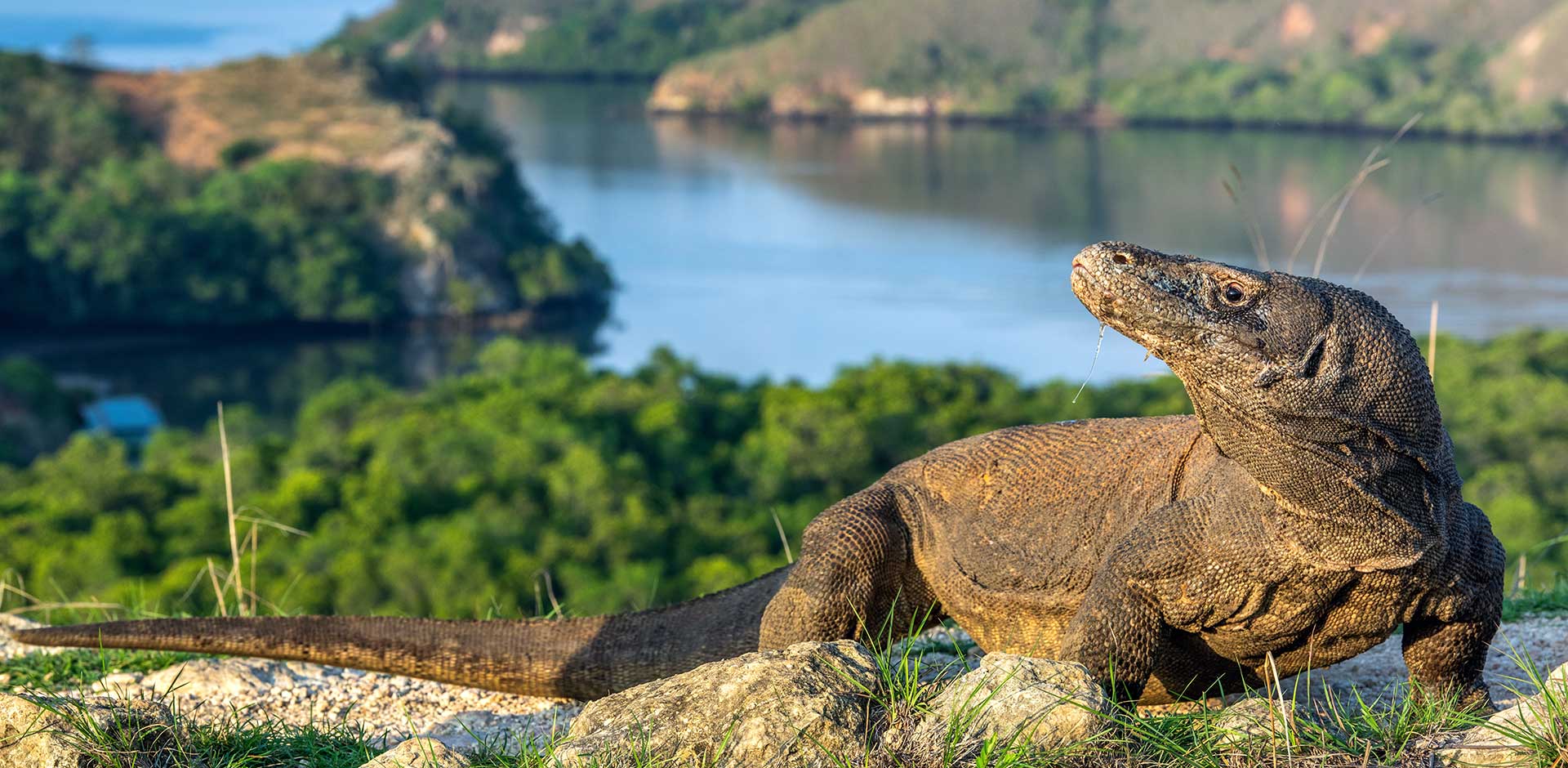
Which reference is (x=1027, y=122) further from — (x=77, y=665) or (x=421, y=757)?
(x=421, y=757)

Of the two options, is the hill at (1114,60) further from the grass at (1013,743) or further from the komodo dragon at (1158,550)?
the grass at (1013,743)

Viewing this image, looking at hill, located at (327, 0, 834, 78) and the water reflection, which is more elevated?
hill, located at (327, 0, 834, 78)

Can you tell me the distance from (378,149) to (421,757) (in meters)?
90.3

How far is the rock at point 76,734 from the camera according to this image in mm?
4152

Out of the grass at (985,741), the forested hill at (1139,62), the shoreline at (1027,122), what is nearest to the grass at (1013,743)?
the grass at (985,741)

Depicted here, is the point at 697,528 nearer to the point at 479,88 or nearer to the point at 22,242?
the point at 22,242

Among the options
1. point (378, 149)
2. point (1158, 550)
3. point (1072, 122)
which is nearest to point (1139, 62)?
Result: point (1072, 122)

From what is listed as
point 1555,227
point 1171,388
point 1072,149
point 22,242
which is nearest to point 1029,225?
point 1555,227

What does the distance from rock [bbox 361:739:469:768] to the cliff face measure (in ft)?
245

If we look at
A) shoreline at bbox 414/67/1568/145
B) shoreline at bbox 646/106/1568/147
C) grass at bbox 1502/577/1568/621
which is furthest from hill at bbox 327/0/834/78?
grass at bbox 1502/577/1568/621

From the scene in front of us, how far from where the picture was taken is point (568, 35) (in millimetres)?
163250

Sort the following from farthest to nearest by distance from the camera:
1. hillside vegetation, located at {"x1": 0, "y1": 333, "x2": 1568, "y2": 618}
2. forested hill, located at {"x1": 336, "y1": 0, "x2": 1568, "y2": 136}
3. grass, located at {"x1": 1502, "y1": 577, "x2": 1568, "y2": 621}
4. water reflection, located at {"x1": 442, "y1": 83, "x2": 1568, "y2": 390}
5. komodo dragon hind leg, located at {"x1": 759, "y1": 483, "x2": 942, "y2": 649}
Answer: forested hill, located at {"x1": 336, "y1": 0, "x2": 1568, "y2": 136}
water reflection, located at {"x1": 442, "y1": 83, "x2": 1568, "y2": 390}
hillside vegetation, located at {"x1": 0, "y1": 333, "x2": 1568, "y2": 618}
grass, located at {"x1": 1502, "y1": 577, "x2": 1568, "y2": 621}
komodo dragon hind leg, located at {"x1": 759, "y1": 483, "x2": 942, "y2": 649}

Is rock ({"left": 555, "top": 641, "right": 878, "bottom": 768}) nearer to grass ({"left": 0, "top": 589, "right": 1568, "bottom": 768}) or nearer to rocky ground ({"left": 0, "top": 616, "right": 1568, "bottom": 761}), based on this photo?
grass ({"left": 0, "top": 589, "right": 1568, "bottom": 768})

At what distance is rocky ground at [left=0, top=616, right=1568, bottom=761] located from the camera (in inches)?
207
